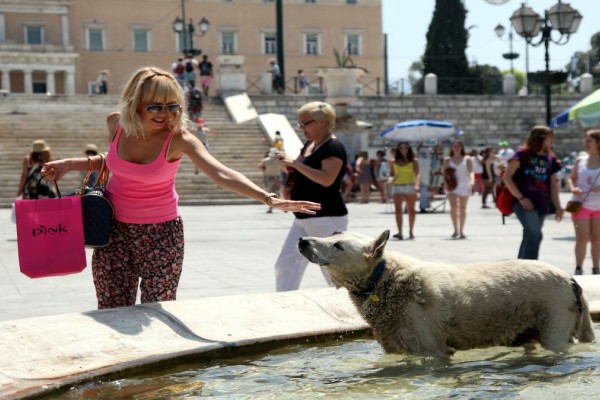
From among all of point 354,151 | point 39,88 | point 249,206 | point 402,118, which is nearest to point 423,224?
point 249,206

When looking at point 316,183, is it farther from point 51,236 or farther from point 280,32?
point 280,32

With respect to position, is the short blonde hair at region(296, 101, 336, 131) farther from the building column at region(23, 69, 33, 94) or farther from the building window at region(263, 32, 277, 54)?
the building window at region(263, 32, 277, 54)

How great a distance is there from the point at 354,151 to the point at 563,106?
693 inches

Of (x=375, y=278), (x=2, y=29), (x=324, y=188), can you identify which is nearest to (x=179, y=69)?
(x=324, y=188)

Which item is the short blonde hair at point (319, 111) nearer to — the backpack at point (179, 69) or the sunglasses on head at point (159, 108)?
the sunglasses on head at point (159, 108)

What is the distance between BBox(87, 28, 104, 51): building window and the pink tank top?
219 ft

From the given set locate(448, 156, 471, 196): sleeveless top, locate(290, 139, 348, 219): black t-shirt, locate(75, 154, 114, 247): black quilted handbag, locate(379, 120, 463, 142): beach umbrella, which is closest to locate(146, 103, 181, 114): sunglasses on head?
locate(75, 154, 114, 247): black quilted handbag

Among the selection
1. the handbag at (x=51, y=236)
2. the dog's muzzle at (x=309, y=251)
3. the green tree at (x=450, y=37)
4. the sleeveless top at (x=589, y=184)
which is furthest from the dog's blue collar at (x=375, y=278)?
the green tree at (x=450, y=37)

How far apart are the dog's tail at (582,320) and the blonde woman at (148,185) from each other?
4.78ft

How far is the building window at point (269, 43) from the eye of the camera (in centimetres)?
7444

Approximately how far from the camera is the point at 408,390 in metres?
4.47

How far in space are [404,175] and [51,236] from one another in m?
11.1

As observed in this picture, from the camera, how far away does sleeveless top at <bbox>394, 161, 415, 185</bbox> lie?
15.8 metres

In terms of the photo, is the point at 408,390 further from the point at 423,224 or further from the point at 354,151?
the point at 354,151
